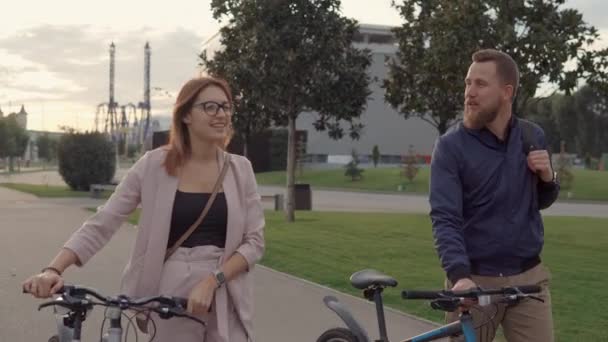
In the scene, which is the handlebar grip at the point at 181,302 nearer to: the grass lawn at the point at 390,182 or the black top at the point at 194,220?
the black top at the point at 194,220

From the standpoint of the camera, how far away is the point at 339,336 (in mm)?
5160

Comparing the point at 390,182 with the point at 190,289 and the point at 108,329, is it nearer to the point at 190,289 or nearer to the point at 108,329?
the point at 190,289

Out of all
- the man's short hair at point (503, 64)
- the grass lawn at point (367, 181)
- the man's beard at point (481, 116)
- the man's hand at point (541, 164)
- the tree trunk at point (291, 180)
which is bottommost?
the grass lawn at point (367, 181)

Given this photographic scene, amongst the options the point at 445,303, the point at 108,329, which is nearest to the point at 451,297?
the point at 445,303

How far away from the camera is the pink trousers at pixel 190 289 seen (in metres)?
3.47

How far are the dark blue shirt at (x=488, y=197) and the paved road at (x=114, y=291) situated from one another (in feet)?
13.5

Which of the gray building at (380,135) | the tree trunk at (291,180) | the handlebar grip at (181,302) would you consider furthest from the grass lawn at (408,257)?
the gray building at (380,135)

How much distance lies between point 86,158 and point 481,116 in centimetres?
3780

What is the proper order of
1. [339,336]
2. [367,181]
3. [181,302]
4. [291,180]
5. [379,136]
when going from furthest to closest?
1. [379,136]
2. [367,181]
3. [291,180]
4. [339,336]
5. [181,302]

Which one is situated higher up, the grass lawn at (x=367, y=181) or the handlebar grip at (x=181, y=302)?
the handlebar grip at (x=181, y=302)

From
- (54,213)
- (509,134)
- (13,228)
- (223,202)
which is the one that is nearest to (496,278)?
(509,134)

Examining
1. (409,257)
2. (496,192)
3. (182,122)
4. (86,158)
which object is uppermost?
(182,122)

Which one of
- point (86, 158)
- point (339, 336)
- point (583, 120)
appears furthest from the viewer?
point (583, 120)

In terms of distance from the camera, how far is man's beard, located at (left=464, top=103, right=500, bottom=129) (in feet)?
12.8
